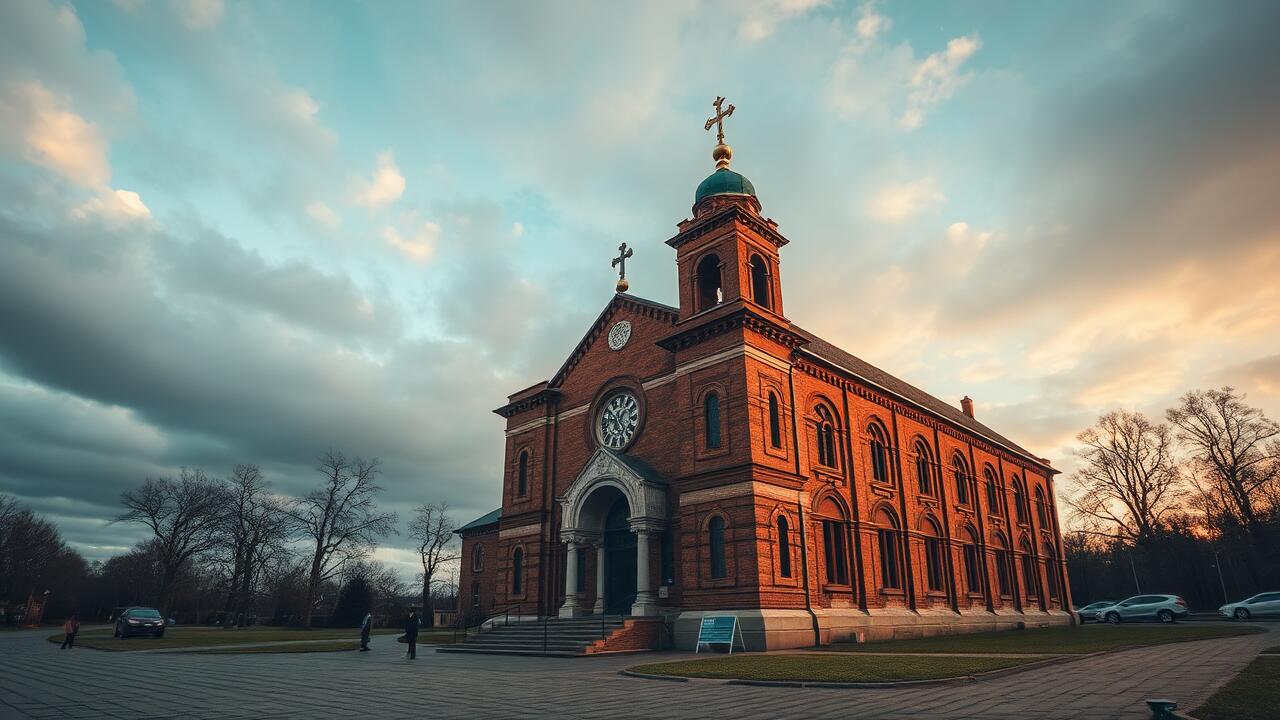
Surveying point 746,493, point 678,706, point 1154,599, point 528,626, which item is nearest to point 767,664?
point 678,706

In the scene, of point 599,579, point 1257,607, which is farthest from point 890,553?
point 1257,607

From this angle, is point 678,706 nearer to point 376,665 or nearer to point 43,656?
point 376,665

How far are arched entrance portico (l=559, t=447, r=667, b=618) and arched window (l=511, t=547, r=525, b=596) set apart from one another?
2.73 meters

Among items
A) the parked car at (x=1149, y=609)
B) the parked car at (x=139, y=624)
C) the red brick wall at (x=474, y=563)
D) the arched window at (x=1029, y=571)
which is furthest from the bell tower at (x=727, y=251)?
the parked car at (x=139, y=624)

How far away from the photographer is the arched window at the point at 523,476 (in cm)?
3073

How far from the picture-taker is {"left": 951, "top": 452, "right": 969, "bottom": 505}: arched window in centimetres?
3441

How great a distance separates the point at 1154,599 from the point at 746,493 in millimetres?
27606

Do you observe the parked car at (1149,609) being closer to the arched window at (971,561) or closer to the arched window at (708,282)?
the arched window at (971,561)

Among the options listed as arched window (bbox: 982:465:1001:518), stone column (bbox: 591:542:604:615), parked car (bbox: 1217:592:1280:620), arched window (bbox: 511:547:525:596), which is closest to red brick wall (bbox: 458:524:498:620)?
arched window (bbox: 511:547:525:596)

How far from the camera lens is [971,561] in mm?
33781

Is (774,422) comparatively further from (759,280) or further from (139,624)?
(139,624)

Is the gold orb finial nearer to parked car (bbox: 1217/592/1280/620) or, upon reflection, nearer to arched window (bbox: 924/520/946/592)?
arched window (bbox: 924/520/946/592)

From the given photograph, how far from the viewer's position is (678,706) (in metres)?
8.83

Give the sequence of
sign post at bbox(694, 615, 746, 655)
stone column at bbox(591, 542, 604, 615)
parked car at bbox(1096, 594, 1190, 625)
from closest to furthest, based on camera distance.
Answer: sign post at bbox(694, 615, 746, 655), stone column at bbox(591, 542, 604, 615), parked car at bbox(1096, 594, 1190, 625)
